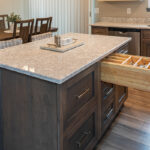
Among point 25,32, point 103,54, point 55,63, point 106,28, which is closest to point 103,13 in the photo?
point 106,28

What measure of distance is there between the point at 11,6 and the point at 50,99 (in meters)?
5.47

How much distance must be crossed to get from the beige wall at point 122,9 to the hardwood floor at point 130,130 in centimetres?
227

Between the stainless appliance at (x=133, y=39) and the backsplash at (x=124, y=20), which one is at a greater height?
the backsplash at (x=124, y=20)

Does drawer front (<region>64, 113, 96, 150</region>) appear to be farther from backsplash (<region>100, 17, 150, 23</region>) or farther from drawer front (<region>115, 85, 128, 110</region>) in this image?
backsplash (<region>100, 17, 150, 23</region>)

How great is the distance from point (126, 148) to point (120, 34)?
8.56 ft

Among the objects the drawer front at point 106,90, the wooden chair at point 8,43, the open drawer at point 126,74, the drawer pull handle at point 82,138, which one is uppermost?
the wooden chair at point 8,43

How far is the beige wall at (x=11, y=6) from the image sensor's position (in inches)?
235

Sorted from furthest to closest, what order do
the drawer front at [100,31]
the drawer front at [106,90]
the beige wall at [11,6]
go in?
the beige wall at [11,6], the drawer front at [100,31], the drawer front at [106,90]

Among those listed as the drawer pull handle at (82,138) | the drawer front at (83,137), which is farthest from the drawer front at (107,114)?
the drawer pull handle at (82,138)

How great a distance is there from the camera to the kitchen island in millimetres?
1411

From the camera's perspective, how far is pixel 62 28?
19.2ft

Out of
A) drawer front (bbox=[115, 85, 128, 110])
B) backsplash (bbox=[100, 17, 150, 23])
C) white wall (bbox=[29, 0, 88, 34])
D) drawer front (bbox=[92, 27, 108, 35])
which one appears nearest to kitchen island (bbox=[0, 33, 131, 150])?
drawer front (bbox=[115, 85, 128, 110])

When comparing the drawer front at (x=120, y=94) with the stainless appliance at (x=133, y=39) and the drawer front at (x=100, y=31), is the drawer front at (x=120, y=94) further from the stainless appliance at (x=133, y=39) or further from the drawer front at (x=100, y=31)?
the drawer front at (x=100, y=31)

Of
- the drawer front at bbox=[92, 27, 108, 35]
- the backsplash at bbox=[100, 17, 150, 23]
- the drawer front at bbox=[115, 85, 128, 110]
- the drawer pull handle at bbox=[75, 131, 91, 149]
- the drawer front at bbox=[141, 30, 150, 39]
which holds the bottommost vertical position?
the drawer pull handle at bbox=[75, 131, 91, 149]
